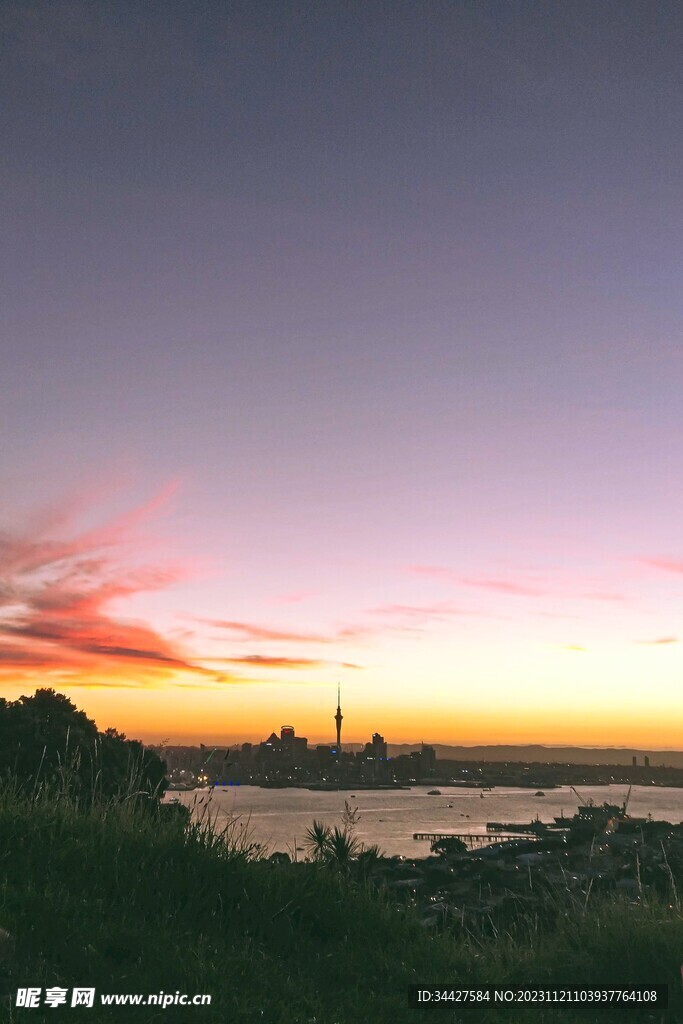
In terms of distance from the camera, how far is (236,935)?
7.61 metres

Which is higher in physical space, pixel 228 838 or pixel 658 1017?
pixel 228 838

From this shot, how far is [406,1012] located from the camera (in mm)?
6578

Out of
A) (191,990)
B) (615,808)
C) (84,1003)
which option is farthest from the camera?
(615,808)

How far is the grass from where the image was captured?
6.28 m

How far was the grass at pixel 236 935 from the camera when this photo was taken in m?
6.28

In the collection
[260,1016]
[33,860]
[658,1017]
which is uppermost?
[33,860]

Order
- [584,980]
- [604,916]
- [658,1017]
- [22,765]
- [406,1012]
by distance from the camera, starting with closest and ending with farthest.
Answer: [406,1012] < [658,1017] < [584,980] < [604,916] < [22,765]

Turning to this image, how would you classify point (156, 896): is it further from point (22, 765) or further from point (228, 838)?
point (22, 765)

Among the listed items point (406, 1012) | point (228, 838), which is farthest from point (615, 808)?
point (406, 1012)

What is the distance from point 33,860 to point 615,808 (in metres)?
8.61

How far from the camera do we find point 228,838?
9594 millimetres

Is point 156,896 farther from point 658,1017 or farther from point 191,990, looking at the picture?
point 658,1017

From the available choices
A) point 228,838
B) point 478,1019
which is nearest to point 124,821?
point 228,838

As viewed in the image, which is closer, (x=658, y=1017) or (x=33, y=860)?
(x=658, y=1017)
